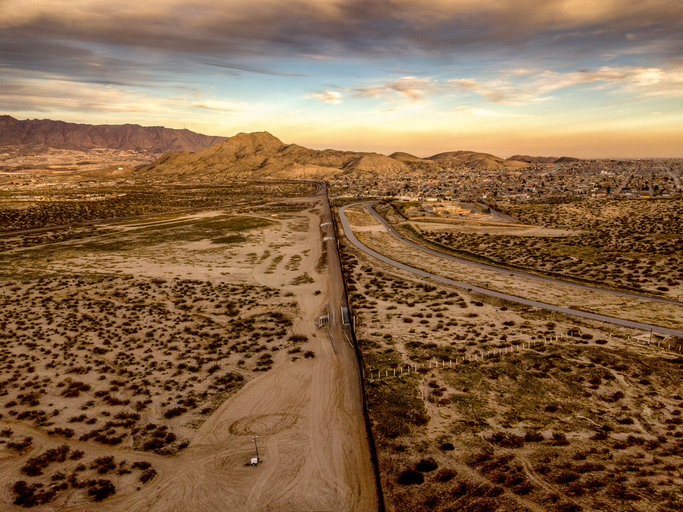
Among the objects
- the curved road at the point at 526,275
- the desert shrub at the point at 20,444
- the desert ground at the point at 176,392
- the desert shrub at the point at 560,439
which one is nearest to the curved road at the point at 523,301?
the curved road at the point at 526,275

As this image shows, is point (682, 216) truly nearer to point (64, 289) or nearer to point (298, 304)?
point (298, 304)

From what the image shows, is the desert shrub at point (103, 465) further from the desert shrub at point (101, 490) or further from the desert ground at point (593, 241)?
the desert ground at point (593, 241)

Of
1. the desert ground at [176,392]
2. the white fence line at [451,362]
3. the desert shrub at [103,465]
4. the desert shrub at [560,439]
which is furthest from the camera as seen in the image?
the white fence line at [451,362]

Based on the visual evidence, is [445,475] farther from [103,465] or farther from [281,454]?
[103,465]

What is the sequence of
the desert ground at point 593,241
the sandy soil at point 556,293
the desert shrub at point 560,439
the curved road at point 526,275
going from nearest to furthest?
the desert shrub at point 560,439 → the sandy soil at point 556,293 → the curved road at point 526,275 → the desert ground at point 593,241

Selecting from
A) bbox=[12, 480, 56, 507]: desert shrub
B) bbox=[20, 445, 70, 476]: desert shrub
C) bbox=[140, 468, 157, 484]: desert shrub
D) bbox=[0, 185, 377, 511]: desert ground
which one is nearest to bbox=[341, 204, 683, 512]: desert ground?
bbox=[0, 185, 377, 511]: desert ground

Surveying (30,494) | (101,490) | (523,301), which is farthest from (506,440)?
(523,301)
